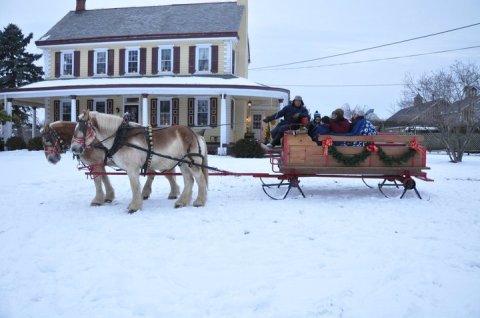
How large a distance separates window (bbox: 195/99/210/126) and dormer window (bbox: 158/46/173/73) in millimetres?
2718

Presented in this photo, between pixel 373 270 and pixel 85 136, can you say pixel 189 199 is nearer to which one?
pixel 85 136

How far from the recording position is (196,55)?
2252 cm

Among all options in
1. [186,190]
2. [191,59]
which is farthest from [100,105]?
[186,190]

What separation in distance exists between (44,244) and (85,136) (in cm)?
227

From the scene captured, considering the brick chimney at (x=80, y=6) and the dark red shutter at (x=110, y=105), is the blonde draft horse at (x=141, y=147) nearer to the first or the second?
the dark red shutter at (x=110, y=105)

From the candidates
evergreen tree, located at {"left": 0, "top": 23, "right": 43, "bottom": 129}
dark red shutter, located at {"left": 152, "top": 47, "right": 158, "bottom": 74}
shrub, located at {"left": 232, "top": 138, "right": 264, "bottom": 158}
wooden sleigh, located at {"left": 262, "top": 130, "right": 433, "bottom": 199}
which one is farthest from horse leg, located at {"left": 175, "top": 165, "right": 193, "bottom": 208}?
evergreen tree, located at {"left": 0, "top": 23, "right": 43, "bottom": 129}

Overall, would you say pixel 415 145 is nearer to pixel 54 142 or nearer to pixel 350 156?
pixel 350 156

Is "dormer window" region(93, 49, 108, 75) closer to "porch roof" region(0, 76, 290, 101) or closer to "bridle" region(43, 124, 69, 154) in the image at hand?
"porch roof" region(0, 76, 290, 101)

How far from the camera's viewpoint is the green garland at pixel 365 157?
7812 mm

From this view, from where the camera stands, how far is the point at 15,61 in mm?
→ 34938

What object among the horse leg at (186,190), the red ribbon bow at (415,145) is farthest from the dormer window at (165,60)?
the red ribbon bow at (415,145)

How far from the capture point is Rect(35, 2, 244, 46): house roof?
22531mm

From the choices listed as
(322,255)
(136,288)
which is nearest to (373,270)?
(322,255)

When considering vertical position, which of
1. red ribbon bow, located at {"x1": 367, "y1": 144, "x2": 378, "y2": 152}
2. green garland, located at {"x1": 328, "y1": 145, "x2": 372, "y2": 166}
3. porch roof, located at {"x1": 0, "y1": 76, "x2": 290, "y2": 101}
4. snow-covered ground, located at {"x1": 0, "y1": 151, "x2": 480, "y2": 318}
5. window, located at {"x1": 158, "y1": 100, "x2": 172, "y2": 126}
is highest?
porch roof, located at {"x1": 0, "y1": 76, "x2": 290, "y2": 101}
